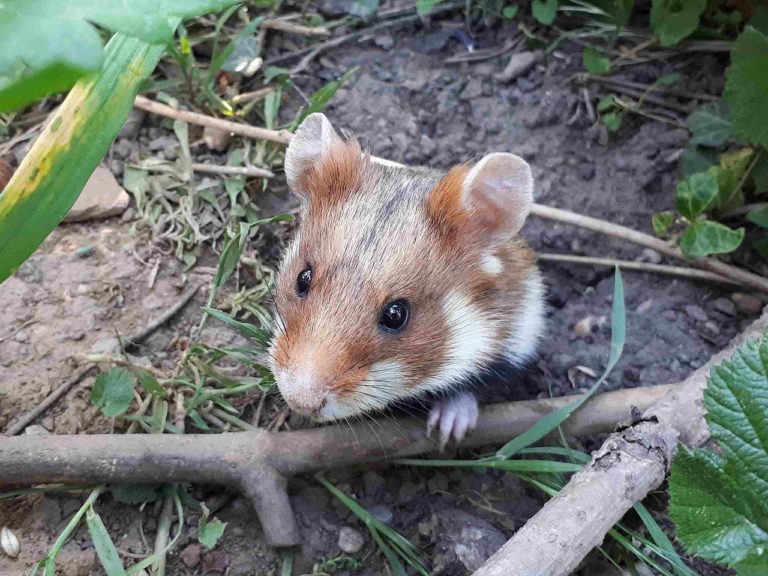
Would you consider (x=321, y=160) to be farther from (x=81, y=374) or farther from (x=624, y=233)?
(x=624, y=233)

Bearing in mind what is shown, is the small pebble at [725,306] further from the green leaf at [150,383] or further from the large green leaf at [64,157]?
the large green leaf at [64,157]

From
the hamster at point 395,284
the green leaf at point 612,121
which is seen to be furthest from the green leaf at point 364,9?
the hamster at point 395,284

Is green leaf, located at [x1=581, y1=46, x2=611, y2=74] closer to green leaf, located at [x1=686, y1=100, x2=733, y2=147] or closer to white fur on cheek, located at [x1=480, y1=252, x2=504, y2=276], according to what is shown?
green leaf, located at [x1=686, y1=100, x2=733, y2=147]

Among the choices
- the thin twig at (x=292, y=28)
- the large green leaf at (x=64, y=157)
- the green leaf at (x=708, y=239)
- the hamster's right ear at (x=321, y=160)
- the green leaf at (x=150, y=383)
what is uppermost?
the large green leaf at (x=64, y=157)

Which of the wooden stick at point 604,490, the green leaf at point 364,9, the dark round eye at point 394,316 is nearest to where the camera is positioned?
the wooden stick at point 604,490

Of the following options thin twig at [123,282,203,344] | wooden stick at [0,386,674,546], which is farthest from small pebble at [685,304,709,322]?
thin twig at [123,282,203,344]
